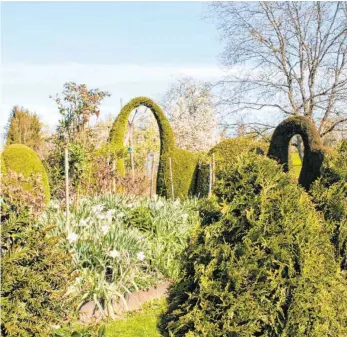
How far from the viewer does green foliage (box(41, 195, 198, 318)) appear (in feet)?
18.5

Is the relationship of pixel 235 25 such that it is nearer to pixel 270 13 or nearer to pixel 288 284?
pixel 270 13

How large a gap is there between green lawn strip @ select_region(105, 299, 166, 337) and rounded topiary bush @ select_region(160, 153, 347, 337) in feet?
7.72

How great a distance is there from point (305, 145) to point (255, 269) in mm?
7881

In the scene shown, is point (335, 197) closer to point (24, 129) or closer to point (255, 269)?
point (255, 269)

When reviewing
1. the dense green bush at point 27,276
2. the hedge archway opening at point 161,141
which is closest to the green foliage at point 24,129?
the hedge archway opening at point 161,141

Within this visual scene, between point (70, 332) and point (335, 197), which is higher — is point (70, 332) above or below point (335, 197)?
below

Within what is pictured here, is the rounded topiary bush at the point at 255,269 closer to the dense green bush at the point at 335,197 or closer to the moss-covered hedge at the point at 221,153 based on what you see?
the dense green bush at the point at 335,197

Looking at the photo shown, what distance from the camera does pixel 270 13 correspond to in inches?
698

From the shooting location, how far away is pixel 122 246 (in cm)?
604

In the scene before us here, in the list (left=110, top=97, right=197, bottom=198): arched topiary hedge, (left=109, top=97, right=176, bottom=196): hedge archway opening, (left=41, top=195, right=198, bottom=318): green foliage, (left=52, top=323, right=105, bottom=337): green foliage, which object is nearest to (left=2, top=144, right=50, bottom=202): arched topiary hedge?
(left=110, top=97, right=197, bottom=198): arched topiary hedge

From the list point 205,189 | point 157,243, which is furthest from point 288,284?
point 205,189

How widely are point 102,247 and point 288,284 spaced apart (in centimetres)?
374

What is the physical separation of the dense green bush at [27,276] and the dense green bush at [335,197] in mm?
1950

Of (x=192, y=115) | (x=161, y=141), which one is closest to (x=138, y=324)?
(x=161, y=141)
